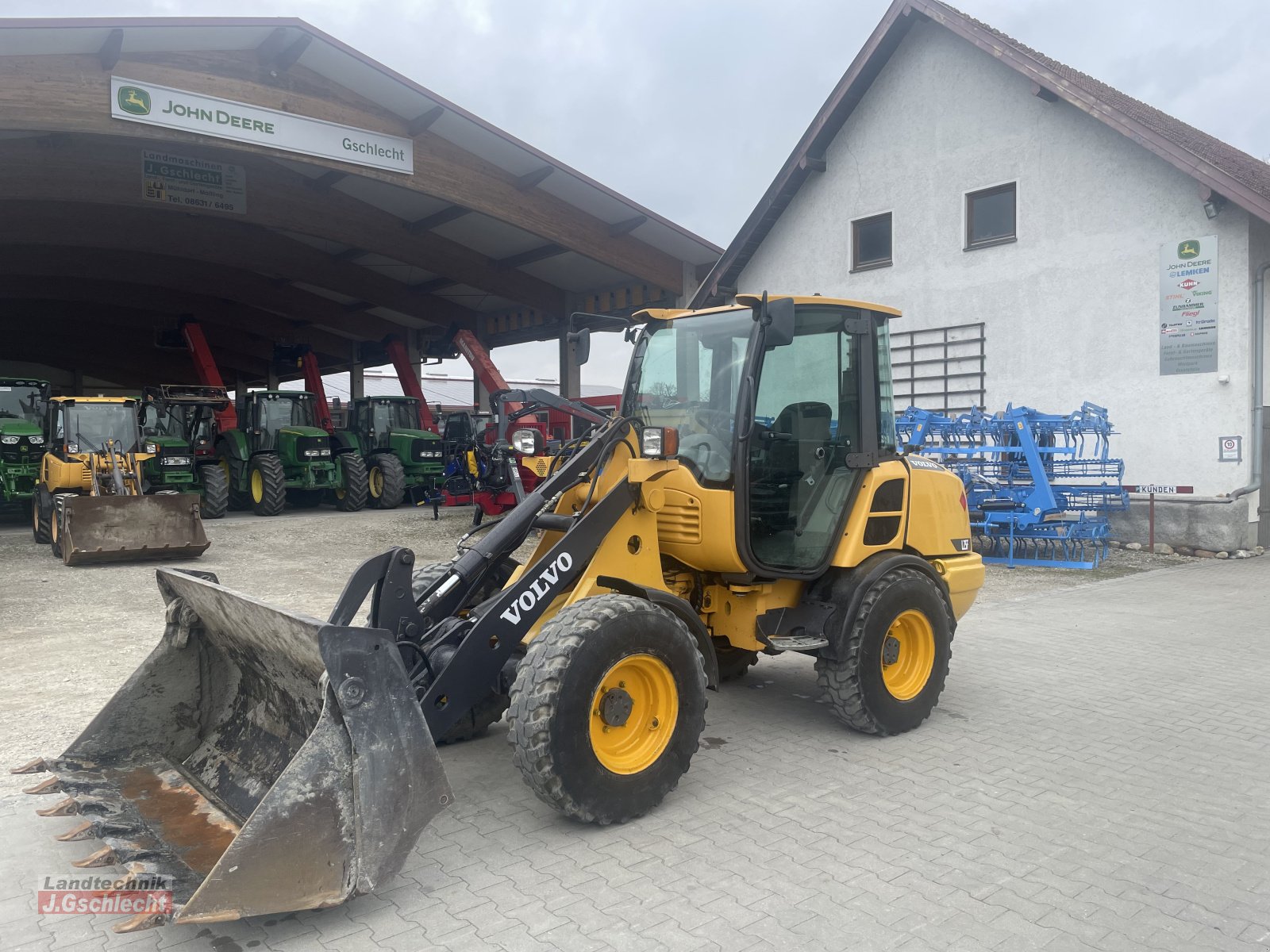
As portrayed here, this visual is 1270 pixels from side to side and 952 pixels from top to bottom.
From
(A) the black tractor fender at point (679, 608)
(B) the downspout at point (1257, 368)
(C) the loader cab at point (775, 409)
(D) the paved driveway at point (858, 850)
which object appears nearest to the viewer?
(D) the paved driveway at point (858, 850)

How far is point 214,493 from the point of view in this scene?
16.8 metres

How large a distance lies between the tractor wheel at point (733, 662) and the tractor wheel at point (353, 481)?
541 inches

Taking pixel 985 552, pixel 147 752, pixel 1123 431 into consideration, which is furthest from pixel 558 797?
pixel 1123 431

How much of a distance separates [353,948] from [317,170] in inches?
644

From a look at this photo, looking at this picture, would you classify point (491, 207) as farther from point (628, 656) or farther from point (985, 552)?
point (628, 656)

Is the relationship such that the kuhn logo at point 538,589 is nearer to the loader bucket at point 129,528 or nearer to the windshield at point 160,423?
the loader bucket at point 129,528

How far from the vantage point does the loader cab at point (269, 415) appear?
19.4 metres

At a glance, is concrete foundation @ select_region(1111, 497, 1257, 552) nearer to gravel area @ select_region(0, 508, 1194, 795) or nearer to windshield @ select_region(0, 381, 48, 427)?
gravel area @ select_region(0, 508, 1194, 795)

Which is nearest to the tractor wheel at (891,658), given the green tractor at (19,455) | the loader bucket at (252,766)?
the loader bucket at (252,766)

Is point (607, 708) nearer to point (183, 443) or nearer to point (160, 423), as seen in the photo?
point (183, 443)

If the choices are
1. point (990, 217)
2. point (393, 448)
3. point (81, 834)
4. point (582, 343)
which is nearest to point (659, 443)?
point (582, 343)

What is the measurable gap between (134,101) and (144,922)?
12.1 metres

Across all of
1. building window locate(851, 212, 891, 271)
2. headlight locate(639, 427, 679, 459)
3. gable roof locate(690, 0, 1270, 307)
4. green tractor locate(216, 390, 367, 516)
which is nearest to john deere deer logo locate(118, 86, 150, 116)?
green tractor locate(216, 390, 367, 516)

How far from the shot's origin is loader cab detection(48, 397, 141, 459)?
47.4 feet
